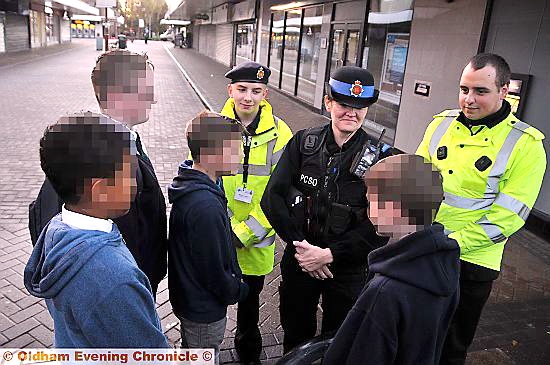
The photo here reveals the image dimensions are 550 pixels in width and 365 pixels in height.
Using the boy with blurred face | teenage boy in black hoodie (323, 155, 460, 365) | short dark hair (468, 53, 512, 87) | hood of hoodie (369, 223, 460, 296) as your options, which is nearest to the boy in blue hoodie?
the boy with blurred face

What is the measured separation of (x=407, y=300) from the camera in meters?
1.50

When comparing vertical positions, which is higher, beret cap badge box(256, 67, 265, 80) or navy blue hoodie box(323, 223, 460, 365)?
beret cap badge box(256, 67, 265, 80)

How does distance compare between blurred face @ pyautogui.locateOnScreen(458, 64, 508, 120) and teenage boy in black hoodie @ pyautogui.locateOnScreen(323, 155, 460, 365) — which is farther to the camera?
blurred face @ pyautogui.locateOnScreen(458, 64, 508, 120)

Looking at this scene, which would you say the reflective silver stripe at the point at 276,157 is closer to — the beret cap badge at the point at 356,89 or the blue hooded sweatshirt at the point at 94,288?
the beret cap badge at the point at 356,89

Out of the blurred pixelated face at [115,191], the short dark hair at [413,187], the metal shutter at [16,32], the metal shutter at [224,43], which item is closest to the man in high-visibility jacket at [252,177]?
the short dark hair at [413,187]

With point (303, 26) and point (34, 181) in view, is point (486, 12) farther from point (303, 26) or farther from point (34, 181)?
point (303, 26)

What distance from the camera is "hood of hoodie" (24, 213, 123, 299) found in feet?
4.31

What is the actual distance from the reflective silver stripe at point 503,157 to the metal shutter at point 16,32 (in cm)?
3823

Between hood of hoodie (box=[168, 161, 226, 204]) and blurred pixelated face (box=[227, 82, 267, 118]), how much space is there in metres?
0.82

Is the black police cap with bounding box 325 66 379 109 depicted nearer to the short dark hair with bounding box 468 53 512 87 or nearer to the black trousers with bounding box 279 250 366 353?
the short dark hair with bounding box 468 53 512 87

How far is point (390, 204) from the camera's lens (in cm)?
161

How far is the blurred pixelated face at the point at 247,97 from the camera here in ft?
9.27

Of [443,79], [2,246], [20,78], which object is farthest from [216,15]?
[2,246]

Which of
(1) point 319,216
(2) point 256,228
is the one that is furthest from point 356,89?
(2) point 256,228
